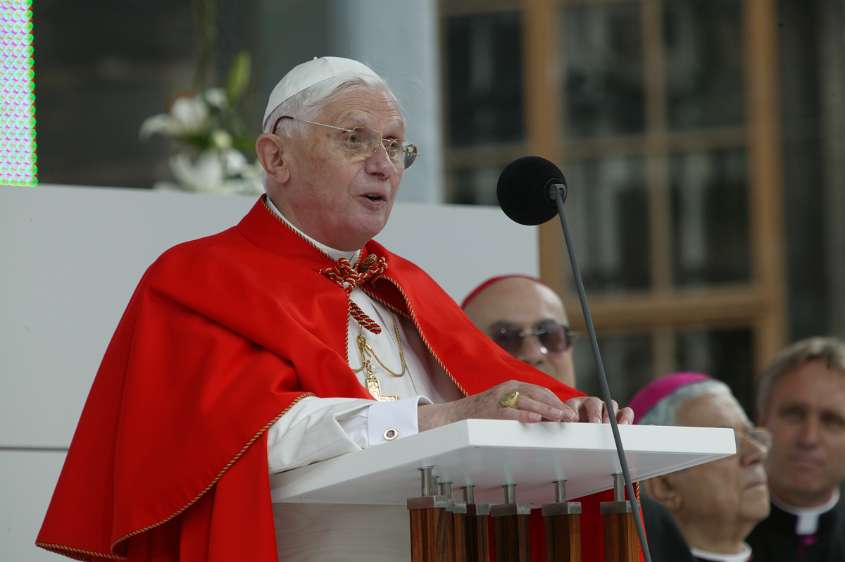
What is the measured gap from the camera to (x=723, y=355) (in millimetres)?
11883

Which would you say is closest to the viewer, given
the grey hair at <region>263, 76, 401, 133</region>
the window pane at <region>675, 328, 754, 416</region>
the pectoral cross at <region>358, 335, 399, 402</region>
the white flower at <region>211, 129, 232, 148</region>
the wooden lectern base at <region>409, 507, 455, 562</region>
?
the wooden lectern base at <region>409, 507, 455, 562</region>

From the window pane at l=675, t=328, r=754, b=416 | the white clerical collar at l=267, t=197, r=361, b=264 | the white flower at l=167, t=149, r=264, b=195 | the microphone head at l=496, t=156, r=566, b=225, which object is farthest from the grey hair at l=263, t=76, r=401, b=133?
the window pane at l=675, t=328, r=754, b=416

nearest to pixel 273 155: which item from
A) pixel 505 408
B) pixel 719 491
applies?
pixel 505 408

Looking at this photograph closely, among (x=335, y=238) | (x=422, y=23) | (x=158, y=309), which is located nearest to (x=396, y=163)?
(x=335, y=238)

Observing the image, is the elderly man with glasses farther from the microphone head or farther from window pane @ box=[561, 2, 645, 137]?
window pane @ box=[561, 2, 645, 137]

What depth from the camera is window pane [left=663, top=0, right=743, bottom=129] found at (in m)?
12.1

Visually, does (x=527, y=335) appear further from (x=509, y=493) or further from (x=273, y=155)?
(x=509, y=493)

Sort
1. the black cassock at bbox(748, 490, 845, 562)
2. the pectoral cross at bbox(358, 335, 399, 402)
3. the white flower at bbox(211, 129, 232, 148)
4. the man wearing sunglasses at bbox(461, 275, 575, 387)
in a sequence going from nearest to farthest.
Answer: the pectoral cross at bbox(358, 335, 399, 402) < the man wearing sunglasses at bbox(461, 275, 575, 387) < the black cassock at bbox(748, 490, 845, 562) < the white flower at bbox(211, 129, 232, 148)

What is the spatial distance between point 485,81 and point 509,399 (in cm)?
979

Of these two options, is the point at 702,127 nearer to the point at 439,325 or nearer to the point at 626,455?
the point at 439,325

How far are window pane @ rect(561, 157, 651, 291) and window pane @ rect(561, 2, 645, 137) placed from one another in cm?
31

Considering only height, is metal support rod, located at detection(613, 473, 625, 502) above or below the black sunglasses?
below

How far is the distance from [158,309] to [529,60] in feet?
30.1

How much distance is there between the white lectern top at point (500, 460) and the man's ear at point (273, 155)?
84cm
